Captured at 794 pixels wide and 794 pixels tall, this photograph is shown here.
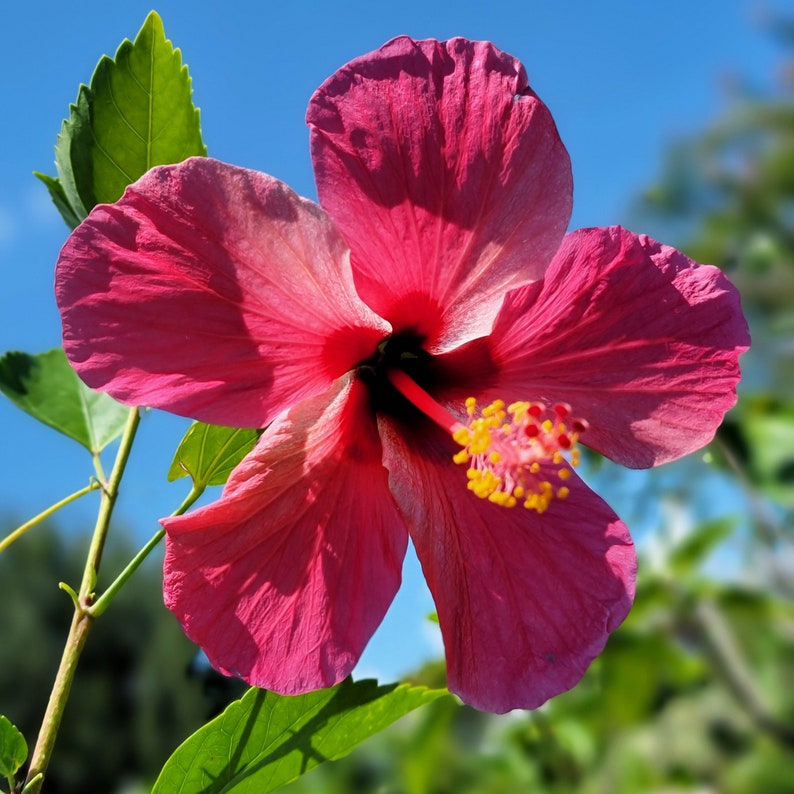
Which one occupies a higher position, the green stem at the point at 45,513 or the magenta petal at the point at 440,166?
the magenta petal at the point at 440,166

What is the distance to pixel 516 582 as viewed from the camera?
0.91 m

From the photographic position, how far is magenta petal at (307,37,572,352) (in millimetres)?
809

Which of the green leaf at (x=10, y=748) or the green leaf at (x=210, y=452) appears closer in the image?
the green leaf at (x=10, y=748)

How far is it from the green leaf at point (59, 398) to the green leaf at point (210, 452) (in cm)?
29

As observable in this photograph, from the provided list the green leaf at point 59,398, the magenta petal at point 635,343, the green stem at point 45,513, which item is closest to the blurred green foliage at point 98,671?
the green leaf at point 59,398

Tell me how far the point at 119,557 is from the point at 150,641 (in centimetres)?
265

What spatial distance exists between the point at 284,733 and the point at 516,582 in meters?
0.29

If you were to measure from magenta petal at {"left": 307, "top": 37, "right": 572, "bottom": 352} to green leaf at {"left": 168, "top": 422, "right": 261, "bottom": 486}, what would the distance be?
21cm

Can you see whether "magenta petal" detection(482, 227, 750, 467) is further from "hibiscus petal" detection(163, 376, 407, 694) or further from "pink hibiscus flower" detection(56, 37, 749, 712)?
"hibiscus petal" detection(163, 376, 407, 694)

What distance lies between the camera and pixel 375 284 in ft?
2.94

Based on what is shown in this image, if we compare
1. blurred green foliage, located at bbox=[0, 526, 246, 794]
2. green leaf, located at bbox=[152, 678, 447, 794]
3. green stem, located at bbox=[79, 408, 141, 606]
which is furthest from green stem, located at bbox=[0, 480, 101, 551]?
blurred green foliage, located at bbox=[0, 526, 246, 794]

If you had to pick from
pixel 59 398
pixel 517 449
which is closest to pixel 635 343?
pixel 517 449

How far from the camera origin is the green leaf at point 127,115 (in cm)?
94

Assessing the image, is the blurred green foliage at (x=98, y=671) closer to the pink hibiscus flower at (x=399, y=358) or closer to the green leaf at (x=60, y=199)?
the green leaf at (x=60, y=199)
